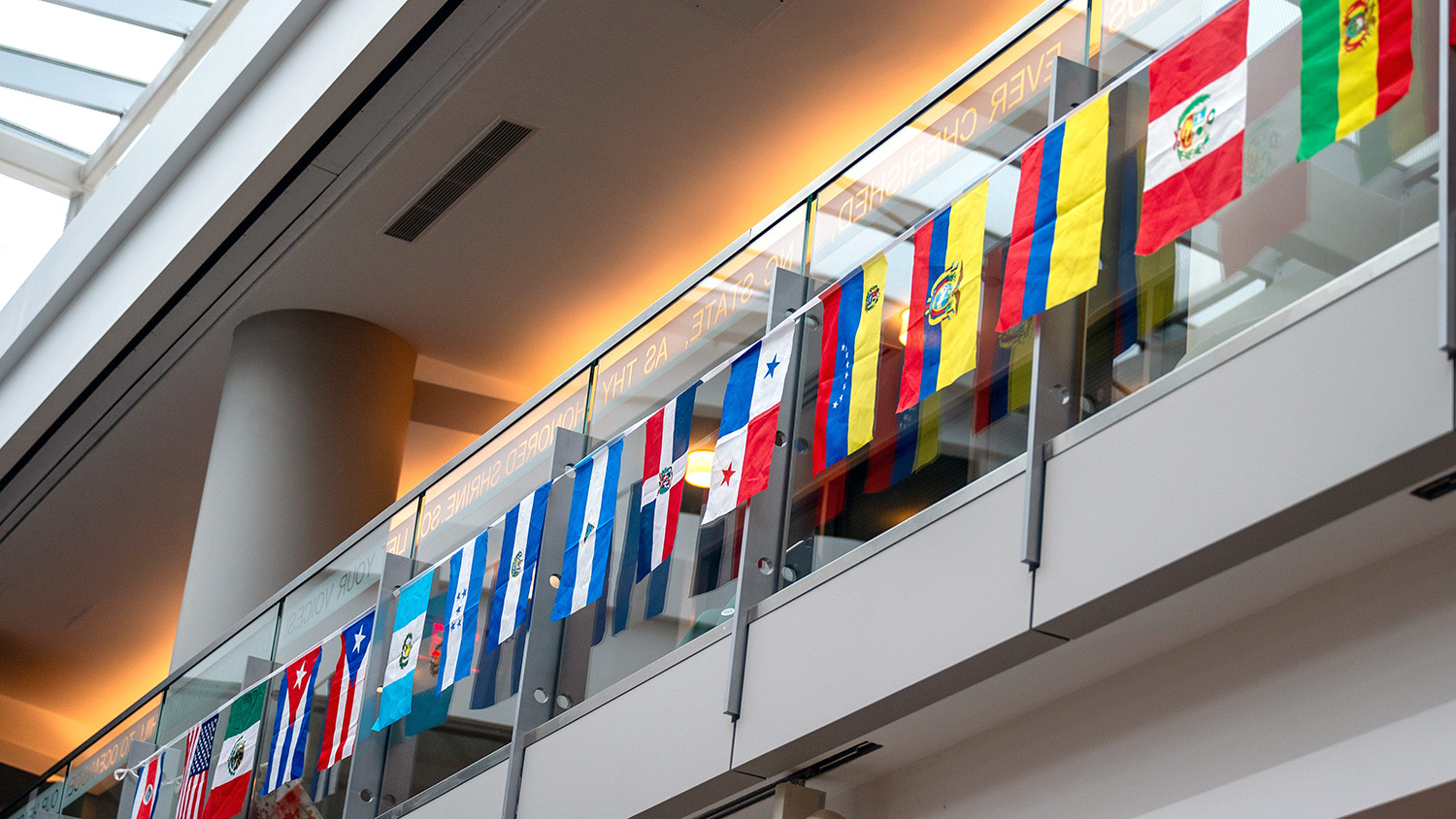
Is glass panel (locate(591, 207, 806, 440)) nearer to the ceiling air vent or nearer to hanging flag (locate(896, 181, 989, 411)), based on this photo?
hanging flag (locate(896, 181, 989, 411))

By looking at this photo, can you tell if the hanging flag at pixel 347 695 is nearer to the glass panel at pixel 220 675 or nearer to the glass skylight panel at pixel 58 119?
the glass panel at pixel 220 675

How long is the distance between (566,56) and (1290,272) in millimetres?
6236

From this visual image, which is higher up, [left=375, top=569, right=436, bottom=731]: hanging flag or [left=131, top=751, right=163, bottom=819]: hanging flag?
[left=375, top=569, right=436, bottom=731]: hanging flag

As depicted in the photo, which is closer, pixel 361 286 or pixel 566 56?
pixel 566 56

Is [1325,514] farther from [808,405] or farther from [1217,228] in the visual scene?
[808,405]

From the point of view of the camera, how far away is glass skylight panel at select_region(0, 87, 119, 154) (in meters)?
13.8

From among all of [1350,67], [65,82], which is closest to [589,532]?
[1350,67]

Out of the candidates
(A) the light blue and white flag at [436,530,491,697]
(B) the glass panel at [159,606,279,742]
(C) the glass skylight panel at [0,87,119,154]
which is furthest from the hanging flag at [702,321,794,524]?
(C) the glass skylight panel at [0,87,119,154]

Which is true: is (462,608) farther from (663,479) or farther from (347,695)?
(663,479)

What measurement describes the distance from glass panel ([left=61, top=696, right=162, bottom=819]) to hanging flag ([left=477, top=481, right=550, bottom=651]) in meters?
3.94

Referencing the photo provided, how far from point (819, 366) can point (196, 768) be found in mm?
5132

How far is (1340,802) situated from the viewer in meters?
3.42

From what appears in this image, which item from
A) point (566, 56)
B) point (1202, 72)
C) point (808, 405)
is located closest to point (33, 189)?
point (566, 56)

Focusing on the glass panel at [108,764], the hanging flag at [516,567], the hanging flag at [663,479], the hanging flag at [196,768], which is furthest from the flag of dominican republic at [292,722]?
the hanging flag at [663,479]
